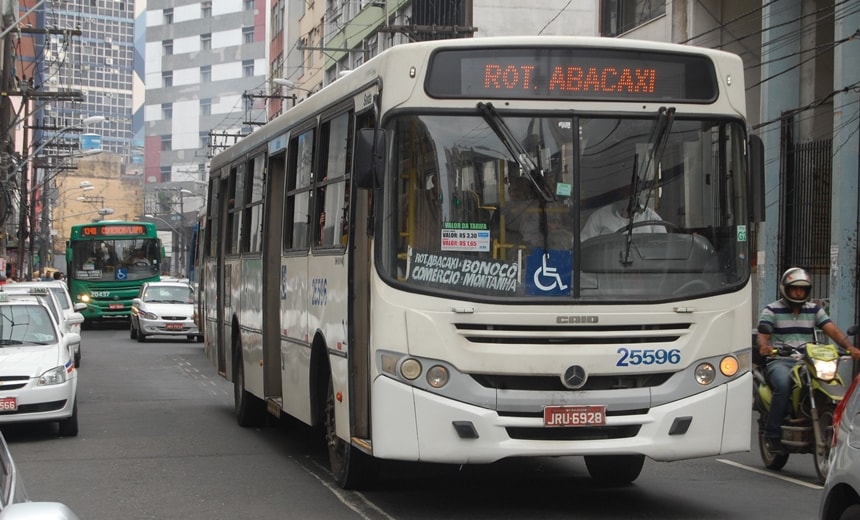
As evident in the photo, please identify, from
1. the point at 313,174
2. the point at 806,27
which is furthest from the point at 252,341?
the point at 806,27

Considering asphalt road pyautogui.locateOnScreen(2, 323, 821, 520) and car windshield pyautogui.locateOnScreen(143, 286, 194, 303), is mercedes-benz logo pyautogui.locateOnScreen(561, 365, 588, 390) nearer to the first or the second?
asphalt road pyautogui.locateOnScreen(2, 323, 821, 520)

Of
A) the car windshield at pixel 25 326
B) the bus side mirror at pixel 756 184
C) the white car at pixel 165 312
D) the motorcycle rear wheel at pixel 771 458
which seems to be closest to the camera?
the bus side mirror at pixel 756 184

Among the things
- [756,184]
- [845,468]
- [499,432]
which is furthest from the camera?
[756,184]

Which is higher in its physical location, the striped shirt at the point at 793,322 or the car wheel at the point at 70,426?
the striped shirt at the point at 793,322

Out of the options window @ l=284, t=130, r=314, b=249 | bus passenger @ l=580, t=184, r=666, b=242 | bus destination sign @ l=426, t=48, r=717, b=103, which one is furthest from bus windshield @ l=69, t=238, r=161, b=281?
bus passenger @ l=580, t=184, r=666, b=242

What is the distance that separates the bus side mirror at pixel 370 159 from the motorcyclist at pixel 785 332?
13.4ft

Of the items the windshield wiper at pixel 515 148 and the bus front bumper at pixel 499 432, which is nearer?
the bus front bumper at pixel 499 432

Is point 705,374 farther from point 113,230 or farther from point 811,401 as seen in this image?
point 113,230

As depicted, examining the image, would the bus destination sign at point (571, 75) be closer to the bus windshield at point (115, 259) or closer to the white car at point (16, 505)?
the white car at point (16, 505)

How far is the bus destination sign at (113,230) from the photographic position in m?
43.8

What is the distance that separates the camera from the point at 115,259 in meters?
43.9

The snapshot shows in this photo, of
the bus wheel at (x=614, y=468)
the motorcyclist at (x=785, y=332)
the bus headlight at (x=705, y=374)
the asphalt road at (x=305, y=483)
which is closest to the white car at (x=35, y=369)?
the asphalt road at (x=305, y=483)

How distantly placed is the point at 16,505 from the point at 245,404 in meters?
10.7

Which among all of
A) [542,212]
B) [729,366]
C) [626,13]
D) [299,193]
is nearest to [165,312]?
[626,13]
